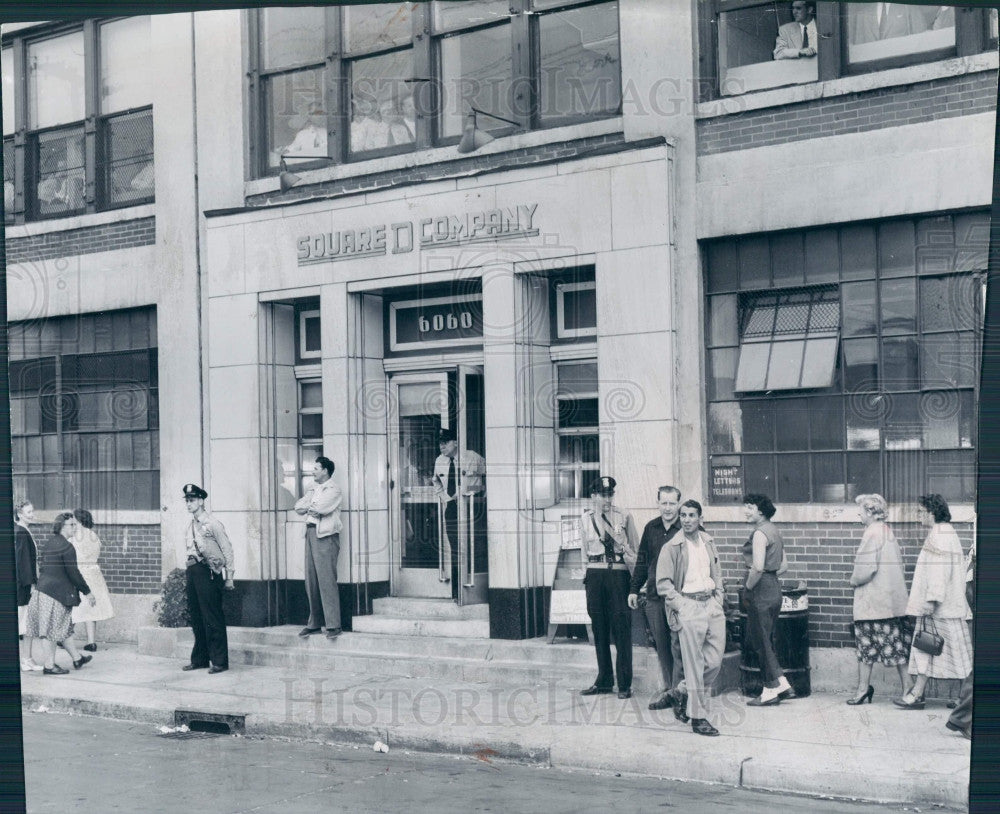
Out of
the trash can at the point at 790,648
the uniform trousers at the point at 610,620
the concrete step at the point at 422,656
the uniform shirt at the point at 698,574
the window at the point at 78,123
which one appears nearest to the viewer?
the window at the point at 78,123

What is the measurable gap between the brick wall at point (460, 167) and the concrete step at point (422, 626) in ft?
6.55

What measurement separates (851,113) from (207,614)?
4.49 meters

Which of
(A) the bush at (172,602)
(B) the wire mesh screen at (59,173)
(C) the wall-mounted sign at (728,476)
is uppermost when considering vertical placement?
(B) the wire mesh screen at (59,173)

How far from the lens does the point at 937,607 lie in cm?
514

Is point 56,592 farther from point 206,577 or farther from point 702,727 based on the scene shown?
point 702,727

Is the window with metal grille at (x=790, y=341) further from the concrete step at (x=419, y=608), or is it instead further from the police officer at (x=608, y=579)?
the concrete step at (x=419, y=608)

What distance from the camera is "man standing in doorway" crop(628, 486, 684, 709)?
564 centimetres

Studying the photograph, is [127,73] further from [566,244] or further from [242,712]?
[242,712]

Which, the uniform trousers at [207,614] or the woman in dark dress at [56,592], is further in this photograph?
the uniform trousers at [207,614]

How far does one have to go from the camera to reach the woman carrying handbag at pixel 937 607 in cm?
463

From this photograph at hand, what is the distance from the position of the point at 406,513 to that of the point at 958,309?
2.69 m

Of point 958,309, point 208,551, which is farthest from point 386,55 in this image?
point 958,309

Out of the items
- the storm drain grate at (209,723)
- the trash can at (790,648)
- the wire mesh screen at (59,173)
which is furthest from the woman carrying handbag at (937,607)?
the wire mesh screen at (59,173)

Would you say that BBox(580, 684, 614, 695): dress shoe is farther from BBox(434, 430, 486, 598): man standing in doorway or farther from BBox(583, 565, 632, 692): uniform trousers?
BBox(434, 430, 486, 598): man standing in doorway
